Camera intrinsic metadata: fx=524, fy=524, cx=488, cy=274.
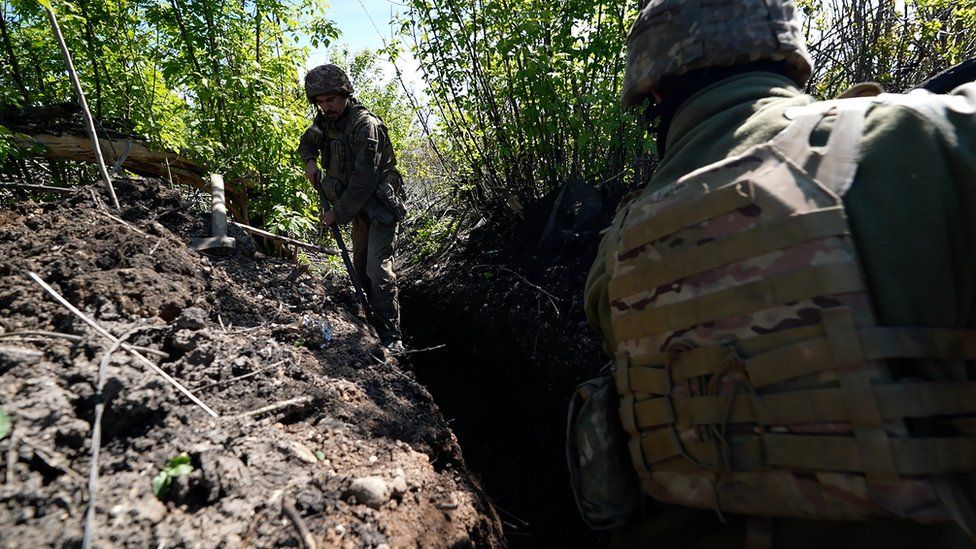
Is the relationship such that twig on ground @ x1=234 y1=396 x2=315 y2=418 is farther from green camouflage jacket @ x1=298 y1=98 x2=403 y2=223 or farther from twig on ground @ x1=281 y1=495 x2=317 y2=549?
green camouflage jacket @ x1=298 y1=98 x2=403 y2=223

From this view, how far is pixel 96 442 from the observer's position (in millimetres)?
1596

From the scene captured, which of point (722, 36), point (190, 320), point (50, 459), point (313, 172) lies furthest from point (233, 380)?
point (313, 172)

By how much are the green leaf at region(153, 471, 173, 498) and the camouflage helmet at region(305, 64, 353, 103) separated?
3430mm

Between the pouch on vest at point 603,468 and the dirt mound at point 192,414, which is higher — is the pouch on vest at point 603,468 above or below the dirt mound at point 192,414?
below

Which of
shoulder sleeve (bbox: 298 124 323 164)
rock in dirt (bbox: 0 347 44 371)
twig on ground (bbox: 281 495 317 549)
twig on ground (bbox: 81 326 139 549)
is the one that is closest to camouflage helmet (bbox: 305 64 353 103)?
shoulder sleeve (bbox: 298 124 323 164)

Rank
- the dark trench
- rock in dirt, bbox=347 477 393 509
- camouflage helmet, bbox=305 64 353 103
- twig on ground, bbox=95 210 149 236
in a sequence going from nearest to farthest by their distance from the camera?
rock in dirt, bbox=347 477 393 509, twig on ground, bbox=95 210 149 236, the dark trench, camouflage helmet, bbox=305 64 353 103

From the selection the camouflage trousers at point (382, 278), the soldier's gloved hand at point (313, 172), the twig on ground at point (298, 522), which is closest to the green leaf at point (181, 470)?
the twig on ground at point (298, 522)

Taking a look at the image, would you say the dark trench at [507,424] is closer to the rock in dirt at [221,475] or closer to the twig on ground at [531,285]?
the twig on ground at [531,285]

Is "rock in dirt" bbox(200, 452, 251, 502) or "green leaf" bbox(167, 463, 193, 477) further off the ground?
"green leaf" bbox(167, 463, 193, 477)

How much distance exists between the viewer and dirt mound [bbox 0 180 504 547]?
1505 millimetres

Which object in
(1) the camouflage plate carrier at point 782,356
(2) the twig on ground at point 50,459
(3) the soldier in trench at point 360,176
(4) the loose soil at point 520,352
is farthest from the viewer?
(3) the soldier in trench at point 360,176

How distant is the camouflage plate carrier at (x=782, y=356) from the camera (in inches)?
41.6

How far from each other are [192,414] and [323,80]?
3.16 m

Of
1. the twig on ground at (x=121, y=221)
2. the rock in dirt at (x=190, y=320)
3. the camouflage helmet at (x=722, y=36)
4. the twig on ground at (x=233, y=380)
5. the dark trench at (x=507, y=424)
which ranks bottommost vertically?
the dark trench at (x=507, y=424)
